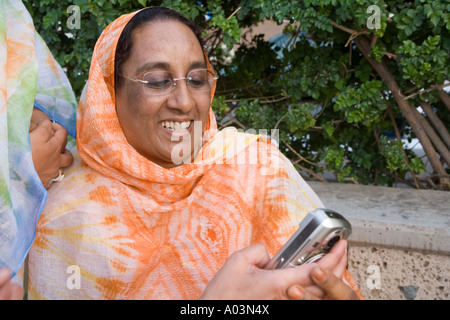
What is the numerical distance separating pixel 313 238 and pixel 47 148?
111 centimetres

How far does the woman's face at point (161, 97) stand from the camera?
1824mm

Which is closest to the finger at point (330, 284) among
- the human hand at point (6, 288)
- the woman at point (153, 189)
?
the woman at point (153, 189)

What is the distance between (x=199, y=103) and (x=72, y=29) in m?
1.85

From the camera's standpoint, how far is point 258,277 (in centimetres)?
128

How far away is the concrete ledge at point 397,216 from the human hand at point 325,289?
1.16 metres

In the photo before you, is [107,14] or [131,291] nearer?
[131,291]

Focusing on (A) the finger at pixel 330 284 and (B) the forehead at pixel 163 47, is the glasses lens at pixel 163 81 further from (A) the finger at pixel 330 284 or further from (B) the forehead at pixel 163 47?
(A) the finger at pixel 330 284

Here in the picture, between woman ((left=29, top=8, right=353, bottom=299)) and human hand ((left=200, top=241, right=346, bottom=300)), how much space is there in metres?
0.40

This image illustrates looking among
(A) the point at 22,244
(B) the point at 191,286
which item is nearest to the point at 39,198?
(A) the point at 22,244

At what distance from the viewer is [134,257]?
1.75 m

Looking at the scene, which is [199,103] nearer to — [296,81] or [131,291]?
[131,291]

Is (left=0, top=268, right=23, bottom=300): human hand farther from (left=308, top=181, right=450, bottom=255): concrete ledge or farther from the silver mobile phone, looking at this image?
(left=308, top=181, right=450, bottom=255): concrete ledge
